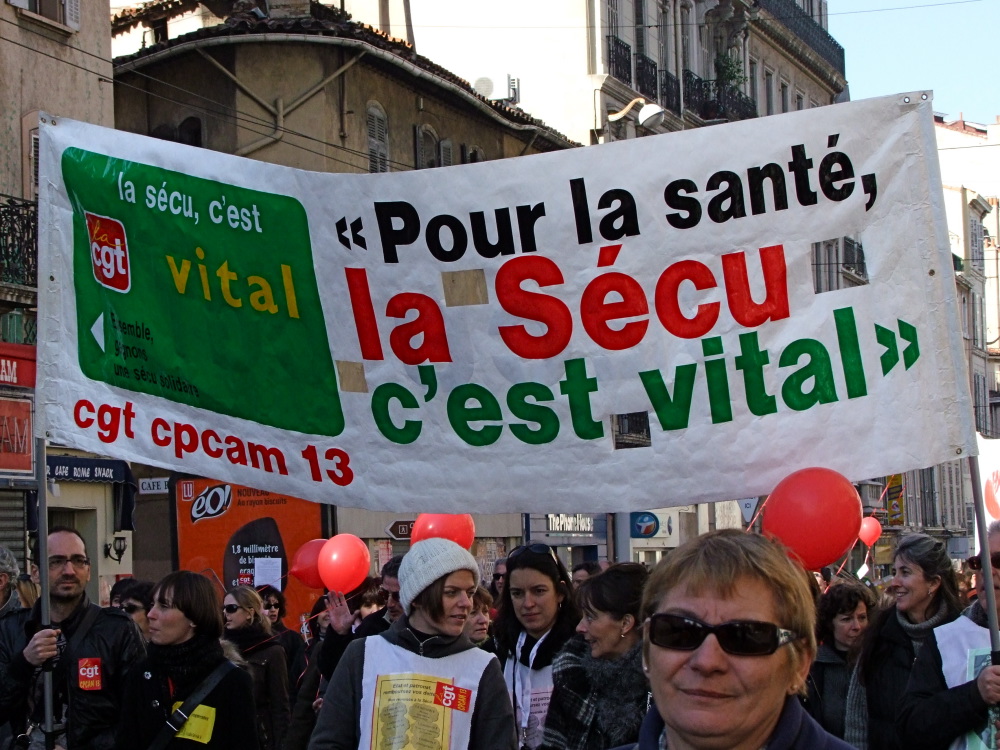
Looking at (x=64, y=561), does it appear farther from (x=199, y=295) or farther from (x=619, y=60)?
(x=619, y=60)

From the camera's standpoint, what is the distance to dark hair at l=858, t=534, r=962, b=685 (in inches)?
253

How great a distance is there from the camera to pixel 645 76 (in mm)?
38531

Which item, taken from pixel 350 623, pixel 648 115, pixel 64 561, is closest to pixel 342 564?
pixel 350 623

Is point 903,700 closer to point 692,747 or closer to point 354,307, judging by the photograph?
point 354,307

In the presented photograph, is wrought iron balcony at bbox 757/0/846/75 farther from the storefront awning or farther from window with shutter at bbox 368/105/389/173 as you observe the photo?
the storefront awning

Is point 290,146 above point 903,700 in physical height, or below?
above

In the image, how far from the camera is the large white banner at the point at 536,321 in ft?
17.7

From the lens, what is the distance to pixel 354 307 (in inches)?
232

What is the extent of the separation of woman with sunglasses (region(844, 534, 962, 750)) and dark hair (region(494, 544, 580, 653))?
1.28 meters

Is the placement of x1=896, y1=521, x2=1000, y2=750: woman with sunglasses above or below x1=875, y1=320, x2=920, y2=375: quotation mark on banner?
below

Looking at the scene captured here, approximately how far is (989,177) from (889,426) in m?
73.2

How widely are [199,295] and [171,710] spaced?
5.25 ft

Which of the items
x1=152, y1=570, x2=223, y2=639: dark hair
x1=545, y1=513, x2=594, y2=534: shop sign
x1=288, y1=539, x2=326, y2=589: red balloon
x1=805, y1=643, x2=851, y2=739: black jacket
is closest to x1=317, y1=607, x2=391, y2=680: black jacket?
x1=152, y1=570, x2=223, y2=639: dark hair

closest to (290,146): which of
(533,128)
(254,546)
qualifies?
(533,128)
